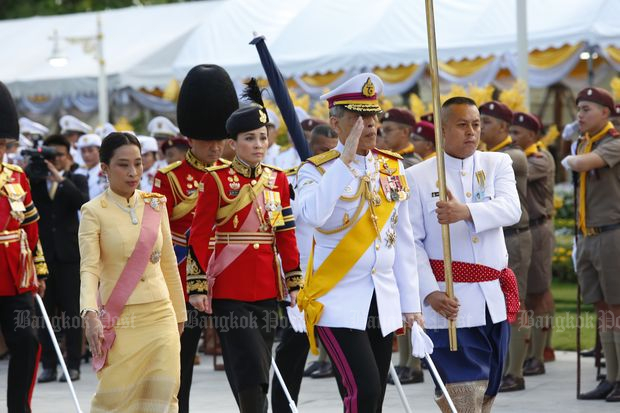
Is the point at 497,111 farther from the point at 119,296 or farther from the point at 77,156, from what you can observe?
the point at 77,156

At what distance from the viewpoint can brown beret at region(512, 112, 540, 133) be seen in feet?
36.4

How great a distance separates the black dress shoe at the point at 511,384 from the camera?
10.3 m

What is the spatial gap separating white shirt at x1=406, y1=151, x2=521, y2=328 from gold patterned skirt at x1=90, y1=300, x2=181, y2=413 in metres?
1.47

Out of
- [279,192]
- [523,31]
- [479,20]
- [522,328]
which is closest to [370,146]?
[279,192]

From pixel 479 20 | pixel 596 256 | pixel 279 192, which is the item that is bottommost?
pixel 596 256

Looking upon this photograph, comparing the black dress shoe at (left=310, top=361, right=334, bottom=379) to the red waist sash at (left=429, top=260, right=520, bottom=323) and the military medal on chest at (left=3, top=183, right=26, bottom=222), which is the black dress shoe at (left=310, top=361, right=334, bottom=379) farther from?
the red waist sash at (left=429, top=260, right=520, bottom=323)

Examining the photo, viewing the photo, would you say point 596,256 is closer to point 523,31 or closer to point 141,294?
point 141,294

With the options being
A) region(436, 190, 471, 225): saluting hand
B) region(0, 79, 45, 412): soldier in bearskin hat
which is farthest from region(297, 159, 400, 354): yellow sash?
region(0, 79, 45, 412): soldier in bearskin hat

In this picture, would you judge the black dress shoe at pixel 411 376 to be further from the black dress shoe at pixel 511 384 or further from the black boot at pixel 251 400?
the black boot at pixel 251 400

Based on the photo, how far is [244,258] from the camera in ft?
24.5

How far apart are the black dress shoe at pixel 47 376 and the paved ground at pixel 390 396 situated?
174mm

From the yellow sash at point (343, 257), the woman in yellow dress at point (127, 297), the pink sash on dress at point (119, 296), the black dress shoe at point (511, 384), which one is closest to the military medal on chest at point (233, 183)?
the woman in yellow dress at point (127, 297)

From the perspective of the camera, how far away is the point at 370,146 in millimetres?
6633

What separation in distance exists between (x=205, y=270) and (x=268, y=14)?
16.1 m
